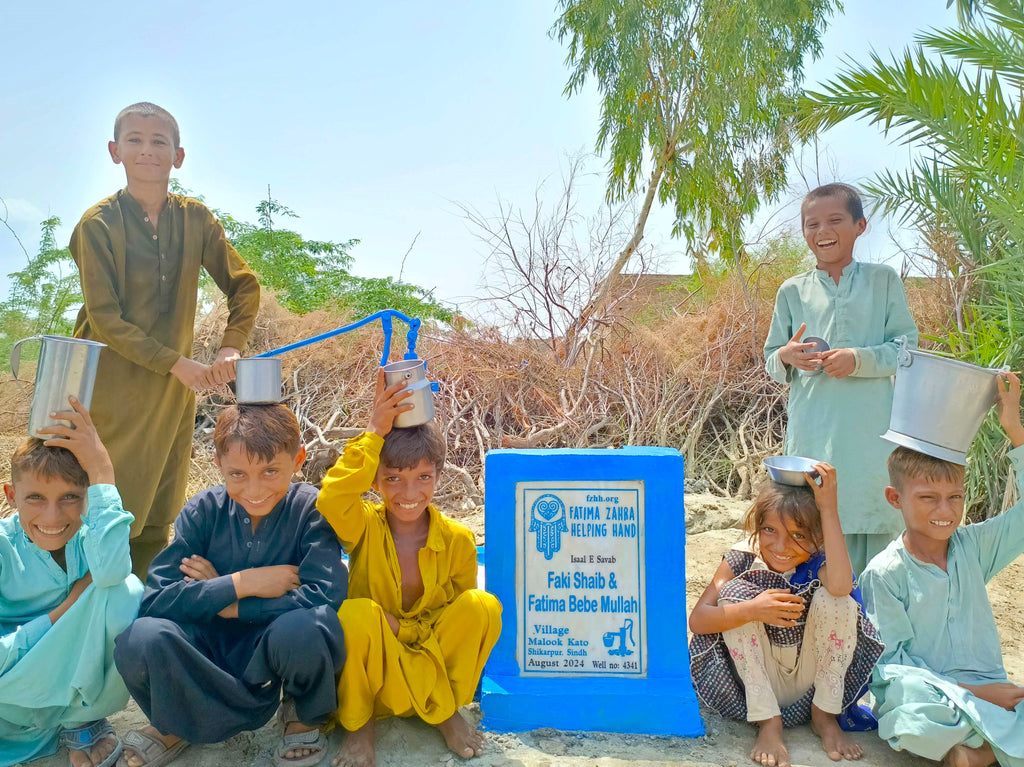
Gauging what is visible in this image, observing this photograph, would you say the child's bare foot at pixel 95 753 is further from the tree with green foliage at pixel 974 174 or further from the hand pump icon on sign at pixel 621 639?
the tree with green foliage at pixel 974 174

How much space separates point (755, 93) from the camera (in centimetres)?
1362

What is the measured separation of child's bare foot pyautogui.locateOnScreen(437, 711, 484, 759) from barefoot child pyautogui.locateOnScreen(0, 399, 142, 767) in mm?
1010

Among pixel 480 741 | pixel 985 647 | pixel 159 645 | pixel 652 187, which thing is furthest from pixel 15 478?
Answer: pixel 652 187

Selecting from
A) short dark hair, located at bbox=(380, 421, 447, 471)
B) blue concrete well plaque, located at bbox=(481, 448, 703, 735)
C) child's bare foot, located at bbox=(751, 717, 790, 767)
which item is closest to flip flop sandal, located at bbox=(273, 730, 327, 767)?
blue concrete well plaque, located at bbox=(481, 448, 703, 735)

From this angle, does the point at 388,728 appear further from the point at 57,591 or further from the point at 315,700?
the point at 57,591

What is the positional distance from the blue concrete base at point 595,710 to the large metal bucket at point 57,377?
1.71 meters

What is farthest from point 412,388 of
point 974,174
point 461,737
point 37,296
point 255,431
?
point 37,296

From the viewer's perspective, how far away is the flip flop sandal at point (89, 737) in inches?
90.5

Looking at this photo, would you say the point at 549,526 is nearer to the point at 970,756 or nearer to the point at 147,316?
the point at 970,756

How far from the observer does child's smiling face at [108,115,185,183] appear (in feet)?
9.84

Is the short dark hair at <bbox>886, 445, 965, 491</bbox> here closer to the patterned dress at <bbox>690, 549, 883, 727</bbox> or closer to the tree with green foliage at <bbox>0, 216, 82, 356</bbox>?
the patterned dress at <bbox>690, 549, 883, 727</bbox>

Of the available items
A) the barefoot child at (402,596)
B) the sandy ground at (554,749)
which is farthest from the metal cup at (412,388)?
the sandy ground at (554,749)

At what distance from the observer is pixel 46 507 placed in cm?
242

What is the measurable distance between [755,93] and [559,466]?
1294cm
